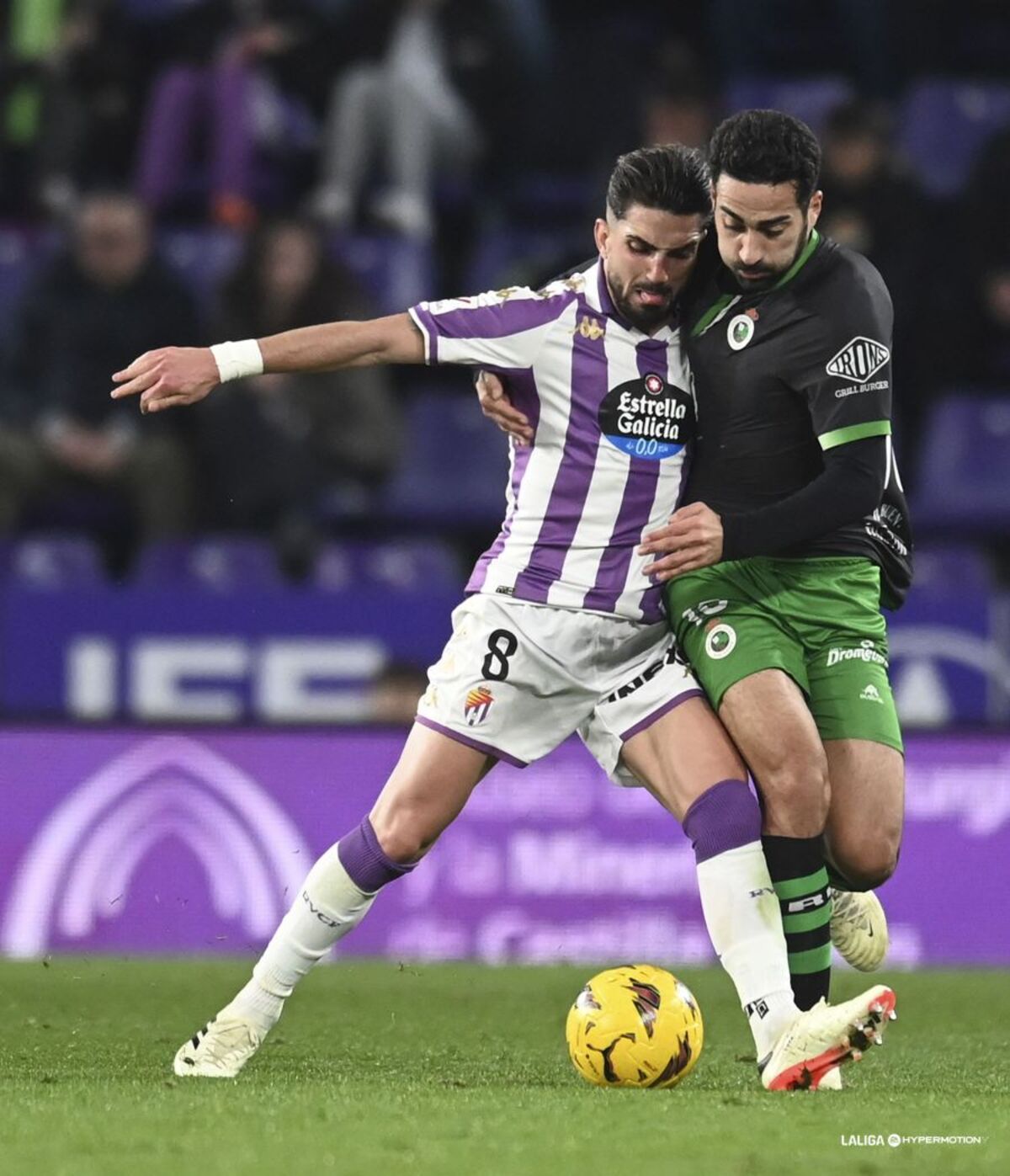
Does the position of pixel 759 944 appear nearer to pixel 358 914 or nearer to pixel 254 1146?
pixel 358 914

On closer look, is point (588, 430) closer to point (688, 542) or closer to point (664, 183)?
point (688, 542)

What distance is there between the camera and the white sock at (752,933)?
16.5 feet

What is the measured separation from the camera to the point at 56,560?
35.7 feet

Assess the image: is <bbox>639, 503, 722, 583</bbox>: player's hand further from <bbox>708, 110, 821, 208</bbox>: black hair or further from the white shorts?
<bbox>708, 110, 821, 208</bbox>: black hair

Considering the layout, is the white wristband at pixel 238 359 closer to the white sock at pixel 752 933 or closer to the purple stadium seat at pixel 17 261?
the white sock at pixel 752 933

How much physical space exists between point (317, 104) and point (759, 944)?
28.7ft

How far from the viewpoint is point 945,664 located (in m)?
9.89

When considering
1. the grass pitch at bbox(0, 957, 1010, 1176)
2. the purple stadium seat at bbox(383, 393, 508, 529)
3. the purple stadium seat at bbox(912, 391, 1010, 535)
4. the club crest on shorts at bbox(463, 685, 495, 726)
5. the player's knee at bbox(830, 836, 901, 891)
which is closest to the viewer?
the grass pitch at bbox(0, 957, 1010, 1176)

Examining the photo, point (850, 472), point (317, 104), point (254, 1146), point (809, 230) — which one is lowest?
point (254, 1146)

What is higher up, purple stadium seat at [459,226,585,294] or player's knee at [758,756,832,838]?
purple stadium seat at [459,226,585,294]

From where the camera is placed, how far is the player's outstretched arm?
16.5 feet

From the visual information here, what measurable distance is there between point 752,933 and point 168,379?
1773 mm

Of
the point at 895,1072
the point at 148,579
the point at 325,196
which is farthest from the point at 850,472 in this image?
the point at 325,196

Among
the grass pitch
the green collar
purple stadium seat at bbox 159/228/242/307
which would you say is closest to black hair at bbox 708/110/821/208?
the green collar
